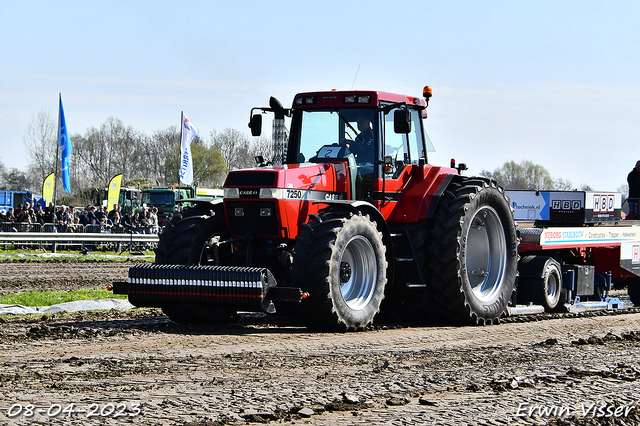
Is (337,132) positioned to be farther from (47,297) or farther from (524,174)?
(524,174)

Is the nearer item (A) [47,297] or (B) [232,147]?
(A) [47,297]

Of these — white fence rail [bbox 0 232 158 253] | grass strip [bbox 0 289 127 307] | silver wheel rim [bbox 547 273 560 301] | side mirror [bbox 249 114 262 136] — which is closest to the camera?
side mirror [bbox 249 114 262 136]

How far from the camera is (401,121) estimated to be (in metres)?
8.95

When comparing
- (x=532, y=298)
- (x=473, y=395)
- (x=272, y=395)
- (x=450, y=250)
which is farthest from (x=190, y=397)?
(x=532, y=298)

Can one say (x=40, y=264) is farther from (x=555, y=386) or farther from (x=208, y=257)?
(x=555, y=386)

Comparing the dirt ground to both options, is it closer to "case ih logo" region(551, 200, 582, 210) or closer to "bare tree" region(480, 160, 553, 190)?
"case ih logo" region(551, 200, 582, 210)

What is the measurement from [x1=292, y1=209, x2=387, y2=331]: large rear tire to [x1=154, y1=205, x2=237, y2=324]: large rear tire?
A: 1210mm

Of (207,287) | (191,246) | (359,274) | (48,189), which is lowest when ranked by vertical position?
(207,287)

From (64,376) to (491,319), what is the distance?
6.17m

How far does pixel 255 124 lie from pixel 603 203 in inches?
298

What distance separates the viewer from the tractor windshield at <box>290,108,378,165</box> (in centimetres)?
947

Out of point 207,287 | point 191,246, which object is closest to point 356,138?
point 191,246

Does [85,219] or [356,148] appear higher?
[356,148]

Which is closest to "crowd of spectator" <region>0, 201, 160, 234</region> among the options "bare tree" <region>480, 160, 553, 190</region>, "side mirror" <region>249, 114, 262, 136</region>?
"side mirror" <region>249, 114, 262, 136</region>
